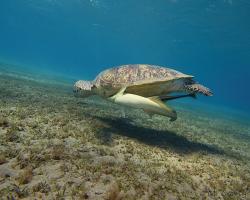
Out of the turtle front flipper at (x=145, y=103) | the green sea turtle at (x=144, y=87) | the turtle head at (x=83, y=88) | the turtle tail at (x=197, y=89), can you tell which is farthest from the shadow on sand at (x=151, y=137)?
the turtle tail at (x=197, y=89)

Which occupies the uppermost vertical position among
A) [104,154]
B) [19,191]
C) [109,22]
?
[109,22]

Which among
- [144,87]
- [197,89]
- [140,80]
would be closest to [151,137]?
[144,87]

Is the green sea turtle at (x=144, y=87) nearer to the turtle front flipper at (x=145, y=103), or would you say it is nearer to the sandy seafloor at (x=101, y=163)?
the turtle front flipper at (x=145, y=103)

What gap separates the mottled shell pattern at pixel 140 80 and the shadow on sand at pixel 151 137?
4.49ft

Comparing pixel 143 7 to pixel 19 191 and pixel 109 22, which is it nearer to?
pixel 109 22

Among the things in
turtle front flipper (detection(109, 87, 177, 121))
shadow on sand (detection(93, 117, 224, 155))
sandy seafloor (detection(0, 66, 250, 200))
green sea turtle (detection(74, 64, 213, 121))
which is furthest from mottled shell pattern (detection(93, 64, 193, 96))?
sandy seafloor (detection(0, 66, 250, 200))

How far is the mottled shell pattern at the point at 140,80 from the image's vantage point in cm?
852

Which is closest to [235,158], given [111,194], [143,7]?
[111,194]

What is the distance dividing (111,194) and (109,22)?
74.0 m

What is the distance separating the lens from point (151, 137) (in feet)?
30.5

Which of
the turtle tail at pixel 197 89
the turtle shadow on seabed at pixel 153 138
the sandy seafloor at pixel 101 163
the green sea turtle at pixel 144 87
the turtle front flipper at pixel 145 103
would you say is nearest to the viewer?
the sandy seafloor at pixel 101 163

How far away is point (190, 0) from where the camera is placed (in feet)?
132

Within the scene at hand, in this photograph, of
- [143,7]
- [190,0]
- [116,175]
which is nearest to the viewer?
[116,175]

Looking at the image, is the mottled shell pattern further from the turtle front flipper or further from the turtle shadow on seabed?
the turtle shadow on seabed
